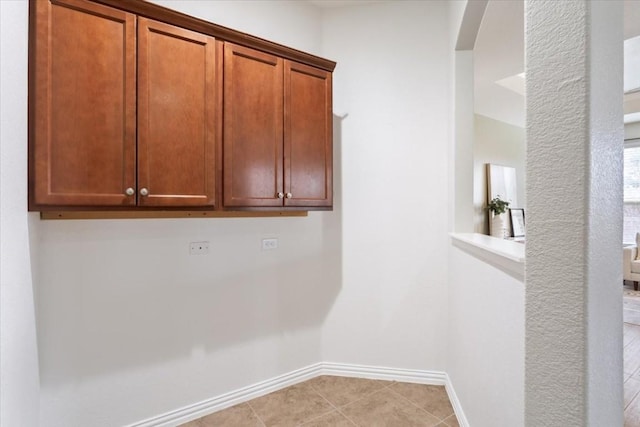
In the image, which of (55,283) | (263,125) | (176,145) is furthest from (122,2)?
(55,283)

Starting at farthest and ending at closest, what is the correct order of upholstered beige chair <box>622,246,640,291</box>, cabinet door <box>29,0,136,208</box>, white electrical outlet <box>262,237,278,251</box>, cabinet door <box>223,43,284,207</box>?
upholstered beige chair <box>622,246,640,291</box> → white electrical outlet <box>262,237,278,251</box> → cabinet door <box>223,43,284,207</box> → cabinet door <box>29,0,136,208</box>

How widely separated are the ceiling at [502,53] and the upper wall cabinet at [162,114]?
5.63ft

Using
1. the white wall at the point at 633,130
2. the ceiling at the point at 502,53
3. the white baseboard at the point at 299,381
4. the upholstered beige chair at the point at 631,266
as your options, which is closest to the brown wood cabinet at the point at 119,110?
the white baseboard at the point at 299,381

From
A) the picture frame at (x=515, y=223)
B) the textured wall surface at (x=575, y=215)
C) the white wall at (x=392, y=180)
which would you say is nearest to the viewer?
the textured wall surface at (x=575, y=215)

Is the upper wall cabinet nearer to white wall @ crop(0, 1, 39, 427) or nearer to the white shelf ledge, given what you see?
white wall @ crop(0, 1, 39, 427)

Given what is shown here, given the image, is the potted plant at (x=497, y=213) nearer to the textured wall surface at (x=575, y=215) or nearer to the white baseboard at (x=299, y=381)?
the white baseboard at (x=299, y=381)

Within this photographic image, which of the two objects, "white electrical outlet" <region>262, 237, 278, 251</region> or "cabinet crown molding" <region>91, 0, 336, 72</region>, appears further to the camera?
"white electrical outlet" <region>262, 237, 278, 251</region>

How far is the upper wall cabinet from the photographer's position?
126 centimetres

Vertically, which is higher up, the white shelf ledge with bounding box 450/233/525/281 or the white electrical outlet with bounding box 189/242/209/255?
the white shelf ledge with bounding box 450/233/525/281

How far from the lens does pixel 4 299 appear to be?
3.56 feet

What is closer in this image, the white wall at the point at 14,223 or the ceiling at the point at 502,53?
the white wall at the point at 14,223

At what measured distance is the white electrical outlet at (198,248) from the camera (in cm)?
190

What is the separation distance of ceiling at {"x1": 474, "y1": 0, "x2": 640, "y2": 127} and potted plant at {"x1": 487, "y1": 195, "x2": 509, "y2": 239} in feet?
5.04

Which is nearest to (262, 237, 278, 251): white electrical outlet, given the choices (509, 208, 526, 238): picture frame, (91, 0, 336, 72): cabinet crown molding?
(91, 0, 336, 72): cabinet crown molding
